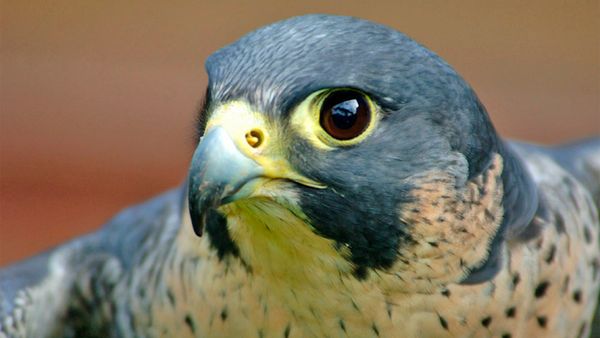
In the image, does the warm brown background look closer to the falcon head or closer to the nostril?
the falcon head

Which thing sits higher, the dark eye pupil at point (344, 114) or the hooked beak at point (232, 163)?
→ the dark eye pupil at point (344, 114)

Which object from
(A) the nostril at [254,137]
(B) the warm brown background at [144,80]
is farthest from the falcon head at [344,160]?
(B) the warm brown background at [144,80]

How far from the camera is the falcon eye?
6.44 feet

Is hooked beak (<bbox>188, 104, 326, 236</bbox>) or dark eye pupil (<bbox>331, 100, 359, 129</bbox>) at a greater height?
dark eye pupil (<bbox>331, 100, 359, 129</bbox>)

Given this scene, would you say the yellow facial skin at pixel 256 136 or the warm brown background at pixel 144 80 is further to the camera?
the warm brown background at pixel 144 80

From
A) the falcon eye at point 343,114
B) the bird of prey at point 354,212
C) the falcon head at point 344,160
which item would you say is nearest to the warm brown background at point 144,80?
the bird of prey at point 354,212

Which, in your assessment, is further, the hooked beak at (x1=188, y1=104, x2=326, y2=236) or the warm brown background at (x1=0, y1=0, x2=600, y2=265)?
the warm brown background at (x1=0, y1=0, x2=600, y2=265)

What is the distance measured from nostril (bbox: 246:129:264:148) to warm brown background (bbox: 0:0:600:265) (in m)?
3.42

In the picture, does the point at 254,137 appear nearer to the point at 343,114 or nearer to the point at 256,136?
the point at 256,136

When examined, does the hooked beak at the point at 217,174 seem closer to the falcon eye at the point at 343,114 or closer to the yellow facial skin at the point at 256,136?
the yellow facial skin at the point at 256,136

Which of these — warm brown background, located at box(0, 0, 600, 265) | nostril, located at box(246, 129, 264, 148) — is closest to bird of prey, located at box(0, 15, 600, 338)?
nostril, located at box(246, 129, 264, 148)

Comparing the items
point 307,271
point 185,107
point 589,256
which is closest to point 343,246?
point 307,271

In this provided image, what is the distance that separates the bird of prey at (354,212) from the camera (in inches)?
77.2

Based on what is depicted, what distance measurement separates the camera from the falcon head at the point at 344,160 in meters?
1.95
